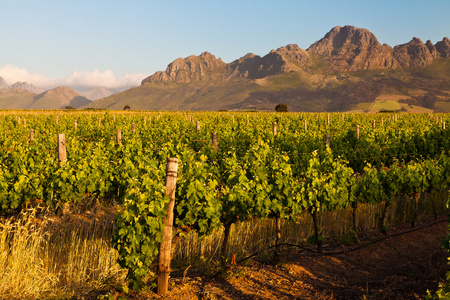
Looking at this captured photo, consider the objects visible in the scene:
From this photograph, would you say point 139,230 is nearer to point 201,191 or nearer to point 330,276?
point 201,191

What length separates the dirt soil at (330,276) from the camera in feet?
16.9

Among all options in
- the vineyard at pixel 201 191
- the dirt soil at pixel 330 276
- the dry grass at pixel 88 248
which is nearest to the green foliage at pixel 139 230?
the vineyard at pixel 201 191

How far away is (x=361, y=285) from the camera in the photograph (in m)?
5.57

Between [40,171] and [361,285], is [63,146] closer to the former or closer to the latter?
[40,171]

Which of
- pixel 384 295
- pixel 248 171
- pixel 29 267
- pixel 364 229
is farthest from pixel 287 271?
pixel 29 267

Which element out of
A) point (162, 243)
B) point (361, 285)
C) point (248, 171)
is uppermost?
point (248, 171)

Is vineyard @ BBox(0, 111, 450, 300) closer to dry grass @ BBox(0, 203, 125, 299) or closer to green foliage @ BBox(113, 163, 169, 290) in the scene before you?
green foliage @ BBox(113, 163, 169, 290)

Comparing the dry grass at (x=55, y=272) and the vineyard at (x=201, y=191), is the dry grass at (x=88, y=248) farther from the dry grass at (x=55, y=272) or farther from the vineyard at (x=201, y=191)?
the vineyard at (x=201, y=191)

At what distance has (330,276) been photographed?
588 centimetres

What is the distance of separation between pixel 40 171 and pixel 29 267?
Result: 121 inches

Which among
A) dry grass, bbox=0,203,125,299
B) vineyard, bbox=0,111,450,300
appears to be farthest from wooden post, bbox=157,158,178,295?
dry grass, bbox=0,203,125,299

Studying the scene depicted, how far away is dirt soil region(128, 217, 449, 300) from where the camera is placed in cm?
516

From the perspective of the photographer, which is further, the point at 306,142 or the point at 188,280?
the point at 306,142

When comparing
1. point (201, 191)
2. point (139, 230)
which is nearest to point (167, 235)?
point (139, 230)
